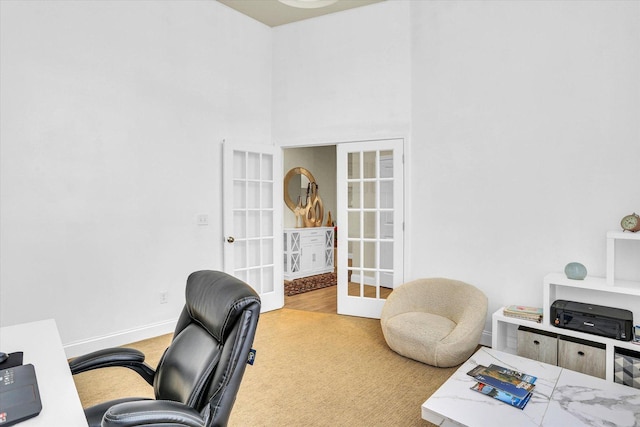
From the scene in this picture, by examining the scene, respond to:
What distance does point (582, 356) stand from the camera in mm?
2713

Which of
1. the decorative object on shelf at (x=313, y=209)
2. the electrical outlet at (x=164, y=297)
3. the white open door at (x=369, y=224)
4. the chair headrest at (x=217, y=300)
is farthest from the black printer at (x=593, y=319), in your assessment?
the decorative object on shelf at (x=313, y=209)

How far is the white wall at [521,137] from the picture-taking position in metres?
2.97

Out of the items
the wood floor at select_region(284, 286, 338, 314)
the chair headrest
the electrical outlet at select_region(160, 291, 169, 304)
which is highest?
the chair headrest

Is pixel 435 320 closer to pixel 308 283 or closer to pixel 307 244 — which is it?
pixel 308 283

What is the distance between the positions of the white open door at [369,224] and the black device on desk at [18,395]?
10.8 feet

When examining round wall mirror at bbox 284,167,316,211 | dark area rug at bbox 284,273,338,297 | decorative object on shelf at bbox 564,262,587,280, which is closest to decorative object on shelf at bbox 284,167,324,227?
round wall mirror at bbox 284,167,316,211

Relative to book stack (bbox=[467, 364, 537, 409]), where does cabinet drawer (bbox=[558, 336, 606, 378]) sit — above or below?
below

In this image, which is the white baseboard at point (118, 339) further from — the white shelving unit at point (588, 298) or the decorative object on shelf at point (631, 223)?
the decorative object on shelf at point (631, 223)

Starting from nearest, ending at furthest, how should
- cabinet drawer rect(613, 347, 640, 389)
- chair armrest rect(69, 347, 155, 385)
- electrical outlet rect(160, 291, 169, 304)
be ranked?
chair armrest rect(69, 347, 155, 385) < cabinet drawer rect(613, 347, 640, 389) < electrical outlet rect(160, 291, 169, 304)

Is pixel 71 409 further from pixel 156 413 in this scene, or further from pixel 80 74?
pixel 80 74

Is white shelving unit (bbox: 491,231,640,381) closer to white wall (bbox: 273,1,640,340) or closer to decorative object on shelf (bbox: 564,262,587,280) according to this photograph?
decorative object on shelf (bbox: 564,262,587,280)

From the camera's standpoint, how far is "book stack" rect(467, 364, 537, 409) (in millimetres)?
1971

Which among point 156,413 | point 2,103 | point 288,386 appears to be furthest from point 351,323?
point 2,103

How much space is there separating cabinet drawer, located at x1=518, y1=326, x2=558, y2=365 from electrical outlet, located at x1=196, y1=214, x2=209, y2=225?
10.1 ft
